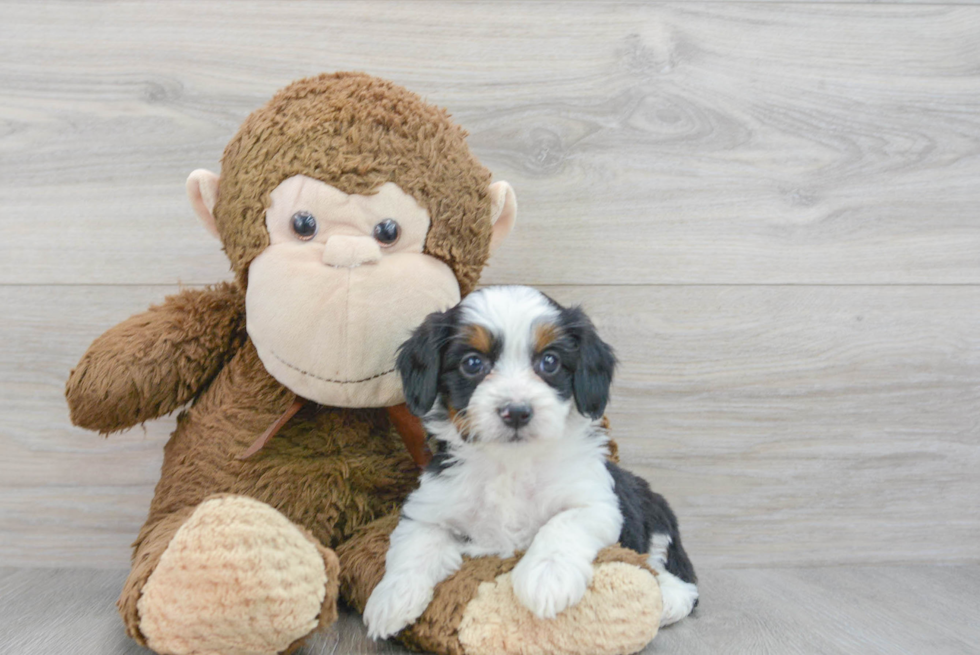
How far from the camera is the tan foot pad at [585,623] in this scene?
3.96 feet

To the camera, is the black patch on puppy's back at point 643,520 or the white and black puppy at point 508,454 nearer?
the white and black puppy at point 508,454

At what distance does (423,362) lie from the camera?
1.32 metres

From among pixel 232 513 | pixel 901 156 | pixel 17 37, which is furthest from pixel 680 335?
pixel 17 37

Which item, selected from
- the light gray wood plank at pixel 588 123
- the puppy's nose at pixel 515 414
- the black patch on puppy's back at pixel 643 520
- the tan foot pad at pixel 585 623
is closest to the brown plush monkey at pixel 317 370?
the tan foot pad at pixel 585 623

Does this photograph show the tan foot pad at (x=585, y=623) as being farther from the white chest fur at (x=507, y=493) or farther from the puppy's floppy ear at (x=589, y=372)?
the puppy's floppy ear at (x=589, y=372)

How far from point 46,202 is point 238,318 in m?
0.64

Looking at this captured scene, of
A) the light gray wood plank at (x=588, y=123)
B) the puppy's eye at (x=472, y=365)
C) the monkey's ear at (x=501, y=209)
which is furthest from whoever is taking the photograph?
the light gray wood plank at (x=588, y=123)

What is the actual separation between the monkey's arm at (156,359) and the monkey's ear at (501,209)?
50 centimetres

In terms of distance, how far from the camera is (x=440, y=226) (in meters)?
1.44

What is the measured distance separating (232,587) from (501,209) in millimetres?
828

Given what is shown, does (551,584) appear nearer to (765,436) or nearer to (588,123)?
(765,436)

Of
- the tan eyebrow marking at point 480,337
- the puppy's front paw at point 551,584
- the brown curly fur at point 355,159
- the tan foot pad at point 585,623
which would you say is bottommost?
the tan foot pad at point 585,623

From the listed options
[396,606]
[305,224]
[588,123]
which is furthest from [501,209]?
[396,606]

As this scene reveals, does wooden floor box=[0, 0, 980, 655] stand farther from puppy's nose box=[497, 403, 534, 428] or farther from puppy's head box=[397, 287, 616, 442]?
puppy's nose box=[497, 403, 534, 428]
